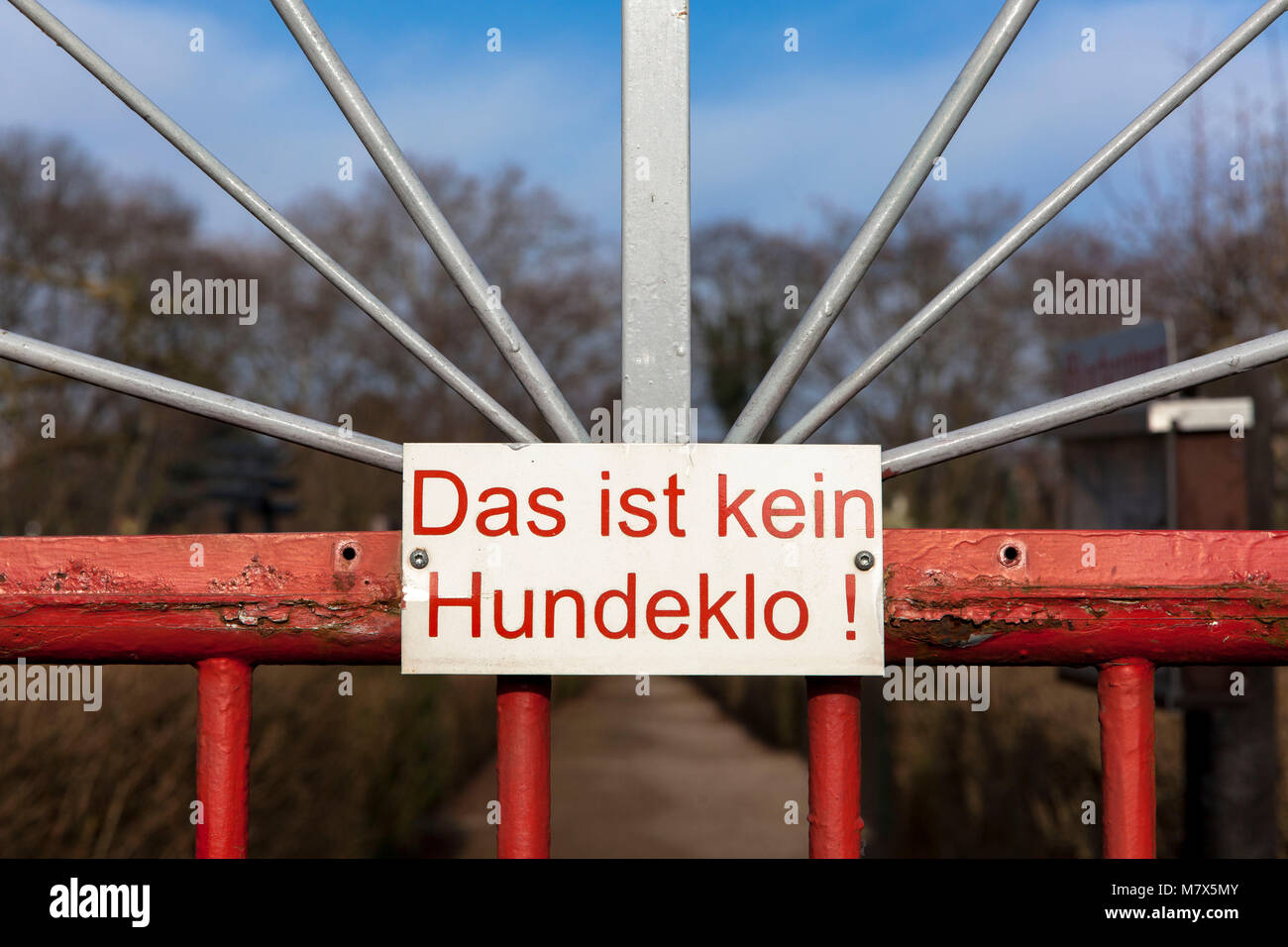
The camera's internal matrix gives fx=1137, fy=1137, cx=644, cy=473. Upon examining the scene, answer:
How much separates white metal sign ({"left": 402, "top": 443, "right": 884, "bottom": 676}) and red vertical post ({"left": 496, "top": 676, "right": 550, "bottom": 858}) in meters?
0.06

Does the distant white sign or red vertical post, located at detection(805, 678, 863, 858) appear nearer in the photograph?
red vertical post, located at detection(805, 678, 863, 858)

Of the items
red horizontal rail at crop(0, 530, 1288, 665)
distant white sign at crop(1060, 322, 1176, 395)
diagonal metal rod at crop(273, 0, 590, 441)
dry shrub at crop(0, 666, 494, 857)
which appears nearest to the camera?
red horizontal rail at crop(0, 530, 1288, 665)

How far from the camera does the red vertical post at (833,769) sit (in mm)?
1406

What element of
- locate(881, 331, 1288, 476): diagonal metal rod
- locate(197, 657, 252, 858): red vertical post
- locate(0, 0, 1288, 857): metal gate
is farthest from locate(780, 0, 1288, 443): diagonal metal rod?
locate(197, 657, 252, 858): red vertical post

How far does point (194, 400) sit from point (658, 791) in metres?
9.42

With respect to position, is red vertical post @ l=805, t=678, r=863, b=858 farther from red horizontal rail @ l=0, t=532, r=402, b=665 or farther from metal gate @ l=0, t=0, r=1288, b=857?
red horizontal rail @ l=0, t=532, r=402, b=665

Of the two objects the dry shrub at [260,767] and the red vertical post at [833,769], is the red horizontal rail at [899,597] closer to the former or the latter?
the red vertical post at [833,769]

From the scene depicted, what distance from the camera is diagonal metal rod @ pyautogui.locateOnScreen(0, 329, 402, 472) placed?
150 cm

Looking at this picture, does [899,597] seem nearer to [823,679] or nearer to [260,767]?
→ [823,679]

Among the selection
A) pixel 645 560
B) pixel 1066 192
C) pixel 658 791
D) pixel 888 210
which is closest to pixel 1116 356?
pixel 1066 192

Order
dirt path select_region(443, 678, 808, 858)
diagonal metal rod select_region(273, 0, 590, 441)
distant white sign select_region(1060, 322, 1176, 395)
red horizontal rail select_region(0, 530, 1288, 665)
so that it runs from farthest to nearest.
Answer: dirt path select_region(443, 678, 808, 858), distant white sign select_region(1060, 322, 1176, 395), diagonal metal rod select_region(273, 0, 590, 441), red horizontal rail select_region(0, 530, 1288, 665)

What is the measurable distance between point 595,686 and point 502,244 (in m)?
6.80

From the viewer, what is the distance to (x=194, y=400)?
151 cm

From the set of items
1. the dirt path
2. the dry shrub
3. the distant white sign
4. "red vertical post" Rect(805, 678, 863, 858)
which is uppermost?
the distant white sign
